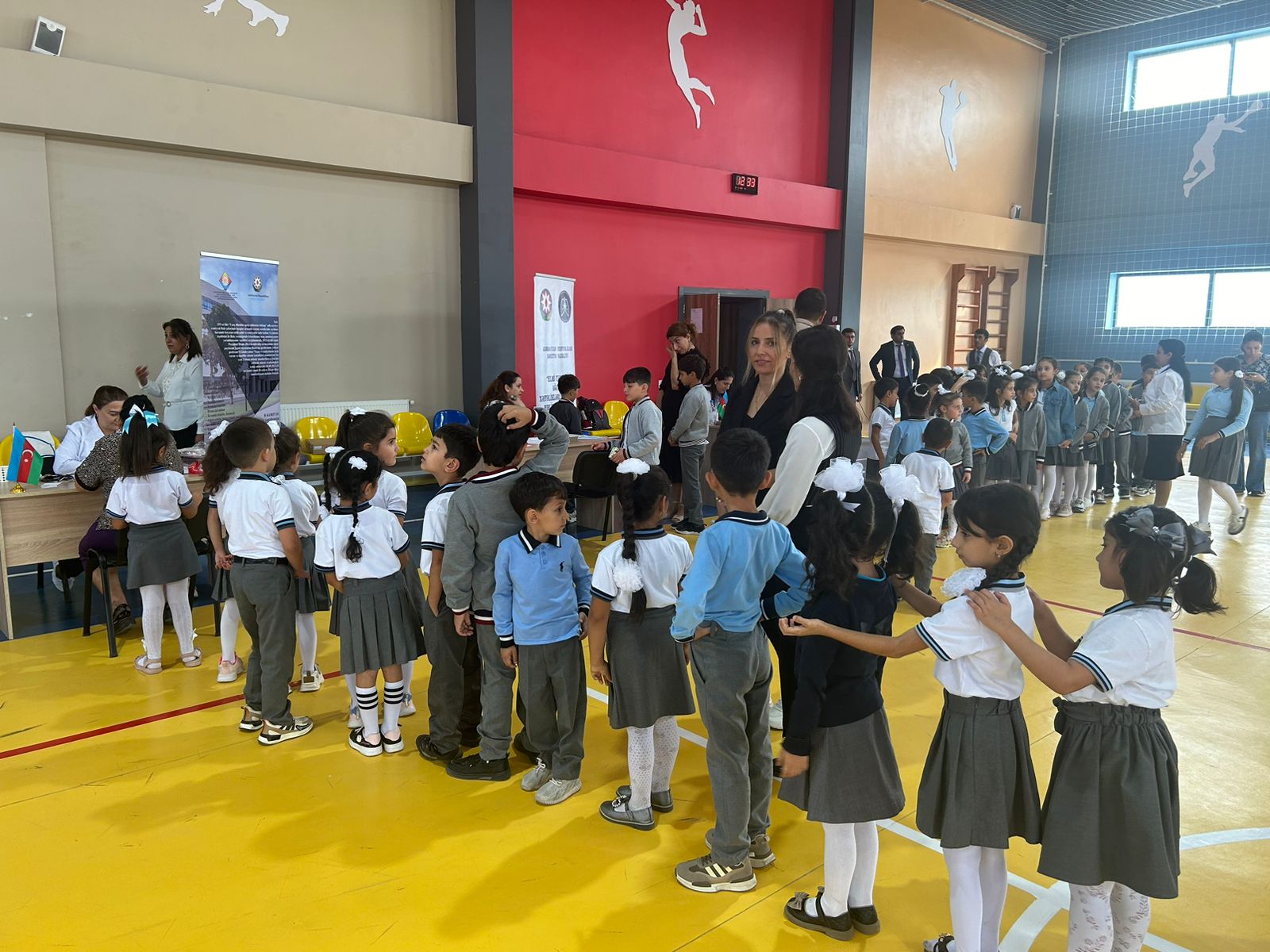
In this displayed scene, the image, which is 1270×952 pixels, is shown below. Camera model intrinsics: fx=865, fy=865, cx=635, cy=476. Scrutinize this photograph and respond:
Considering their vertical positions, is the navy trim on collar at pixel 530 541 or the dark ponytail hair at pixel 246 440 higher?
the dark ponytail hair at pixel 246 440

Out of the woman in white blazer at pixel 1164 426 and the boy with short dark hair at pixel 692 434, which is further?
the woman in white blazer at pixel 1164 426

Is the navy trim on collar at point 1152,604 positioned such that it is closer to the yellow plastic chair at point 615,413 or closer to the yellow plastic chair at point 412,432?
the yellow plastic chair at point 412,432

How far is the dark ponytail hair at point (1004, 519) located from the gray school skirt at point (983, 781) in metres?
0.32

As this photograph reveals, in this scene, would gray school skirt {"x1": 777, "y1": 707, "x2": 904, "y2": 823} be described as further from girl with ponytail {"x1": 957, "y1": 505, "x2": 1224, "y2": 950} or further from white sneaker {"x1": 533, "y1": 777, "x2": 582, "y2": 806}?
white sneaker {"x1": 533, "y1": 777, "x2": 582, "y2": 806}

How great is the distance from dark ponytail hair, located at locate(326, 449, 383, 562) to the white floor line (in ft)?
6.93

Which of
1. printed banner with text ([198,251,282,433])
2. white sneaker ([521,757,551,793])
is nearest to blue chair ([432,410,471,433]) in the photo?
printed banner with text ([198,251,282,433])

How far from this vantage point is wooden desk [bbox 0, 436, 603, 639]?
4.71 meters

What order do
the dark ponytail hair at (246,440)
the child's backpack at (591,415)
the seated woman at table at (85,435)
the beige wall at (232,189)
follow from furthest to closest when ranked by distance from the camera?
the child's backpack at (591,415) → the beige wall at (232,189) → the seated woman at table at (85,435) → the dark ponytail hair at (246,440)

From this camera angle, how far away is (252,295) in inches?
246

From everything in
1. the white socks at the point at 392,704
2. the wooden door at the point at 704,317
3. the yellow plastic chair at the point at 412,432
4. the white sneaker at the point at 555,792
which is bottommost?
the white sneaker at the point at 555,792

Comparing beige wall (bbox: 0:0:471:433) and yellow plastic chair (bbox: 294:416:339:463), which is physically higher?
beige wall (bbox: 0:0:471:433)


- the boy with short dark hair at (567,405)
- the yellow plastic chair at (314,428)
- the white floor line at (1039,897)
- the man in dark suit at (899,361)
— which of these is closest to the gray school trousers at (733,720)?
the white floor line at (1039,897)

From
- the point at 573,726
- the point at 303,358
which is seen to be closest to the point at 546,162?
the point at 303,358

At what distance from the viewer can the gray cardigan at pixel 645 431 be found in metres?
6.47
